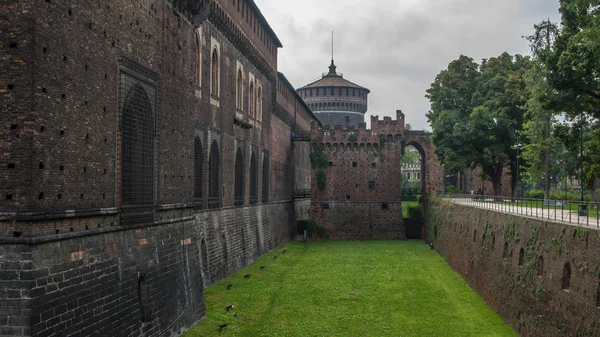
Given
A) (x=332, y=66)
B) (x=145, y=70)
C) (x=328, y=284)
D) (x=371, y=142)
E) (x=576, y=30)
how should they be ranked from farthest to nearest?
(x=332, y=66) < (x=371, y=142) < (x=328, y=284) < (x=576, y=30) < (x=145, y=70)

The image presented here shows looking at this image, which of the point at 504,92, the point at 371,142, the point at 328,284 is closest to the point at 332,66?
the point at 371,142

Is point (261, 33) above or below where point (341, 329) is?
above

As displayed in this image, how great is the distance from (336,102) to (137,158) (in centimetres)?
5645

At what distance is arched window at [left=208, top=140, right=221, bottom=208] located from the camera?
25647 millimetres

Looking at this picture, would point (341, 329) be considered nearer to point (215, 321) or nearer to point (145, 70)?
point (215, 321)

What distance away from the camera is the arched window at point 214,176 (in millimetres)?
25647

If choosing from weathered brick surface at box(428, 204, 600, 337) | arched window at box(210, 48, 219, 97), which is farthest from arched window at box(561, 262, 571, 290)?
arched window at box(210, 48, 219, 97)

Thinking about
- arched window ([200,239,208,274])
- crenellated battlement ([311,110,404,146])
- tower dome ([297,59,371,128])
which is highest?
tower dome ([297,59,371,128])

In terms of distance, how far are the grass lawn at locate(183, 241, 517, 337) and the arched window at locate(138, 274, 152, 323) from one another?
2.02m

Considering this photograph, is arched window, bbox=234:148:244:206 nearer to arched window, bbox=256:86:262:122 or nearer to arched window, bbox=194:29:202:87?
arched window, bbox=256:86:262:122

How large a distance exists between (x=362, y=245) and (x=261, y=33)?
14303mm

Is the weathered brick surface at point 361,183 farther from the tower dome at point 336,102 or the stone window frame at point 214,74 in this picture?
the tower dome at point 336,102

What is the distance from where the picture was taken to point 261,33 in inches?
1430

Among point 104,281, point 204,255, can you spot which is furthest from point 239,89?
point 104,281
